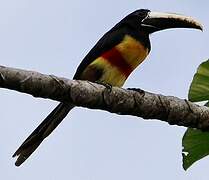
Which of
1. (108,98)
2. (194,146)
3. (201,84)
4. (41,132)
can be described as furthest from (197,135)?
(41,132)

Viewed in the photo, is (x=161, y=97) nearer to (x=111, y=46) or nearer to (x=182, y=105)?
(x=182, y=105)

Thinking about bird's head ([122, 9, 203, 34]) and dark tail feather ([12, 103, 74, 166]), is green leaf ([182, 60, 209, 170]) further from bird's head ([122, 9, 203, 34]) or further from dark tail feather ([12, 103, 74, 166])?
bird's head ([122, 9, 203, 34])

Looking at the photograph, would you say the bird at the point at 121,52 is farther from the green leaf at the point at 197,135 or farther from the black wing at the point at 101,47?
the green leaf at the point at 197,135

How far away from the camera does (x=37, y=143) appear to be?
411cm

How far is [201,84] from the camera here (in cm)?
340

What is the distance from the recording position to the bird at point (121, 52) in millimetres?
4785

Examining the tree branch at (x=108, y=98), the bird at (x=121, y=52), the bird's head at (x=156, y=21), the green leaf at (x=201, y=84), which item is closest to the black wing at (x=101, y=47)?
the bird at (x=121, y=52)

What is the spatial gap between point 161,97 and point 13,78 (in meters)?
0.84

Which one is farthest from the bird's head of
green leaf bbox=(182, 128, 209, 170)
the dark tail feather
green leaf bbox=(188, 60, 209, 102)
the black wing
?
green leaf bbox=(182, 128, 209, 170)

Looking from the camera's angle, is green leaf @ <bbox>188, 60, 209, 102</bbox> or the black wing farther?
the black wing

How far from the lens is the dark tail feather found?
3869 mm

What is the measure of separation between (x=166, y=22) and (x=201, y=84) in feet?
5.23

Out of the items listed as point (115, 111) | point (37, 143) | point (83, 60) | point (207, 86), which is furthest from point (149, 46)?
point (115, 111)

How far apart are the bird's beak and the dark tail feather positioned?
0.95 metres
